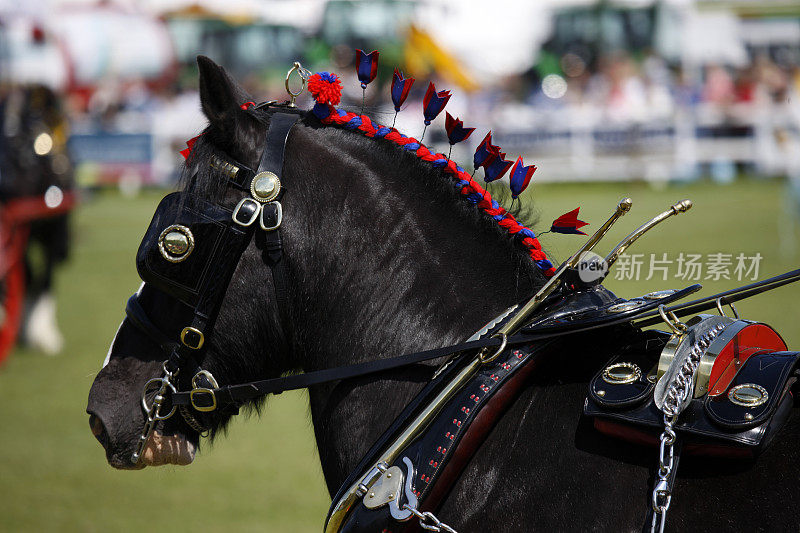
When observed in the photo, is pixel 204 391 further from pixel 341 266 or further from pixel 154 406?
pixel 341 266

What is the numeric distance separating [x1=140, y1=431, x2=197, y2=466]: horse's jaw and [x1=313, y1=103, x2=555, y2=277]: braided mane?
0.89 meters

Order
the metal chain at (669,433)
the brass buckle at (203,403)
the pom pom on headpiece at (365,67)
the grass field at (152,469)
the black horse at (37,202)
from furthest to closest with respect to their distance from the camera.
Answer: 1. the black horse at (37,202)
2. the grass field at (152,469)
3. the pom pom on headpiece at (365,67)
4. the brass buckle at (203,403)
5. the metal chain at (669,433)

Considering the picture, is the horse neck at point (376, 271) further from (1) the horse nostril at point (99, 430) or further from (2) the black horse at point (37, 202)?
(2) the black horse at point (37, 202)

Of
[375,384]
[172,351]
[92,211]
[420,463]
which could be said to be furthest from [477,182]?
[92,211]

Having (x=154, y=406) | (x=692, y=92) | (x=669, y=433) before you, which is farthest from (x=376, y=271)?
(x=692, y=92)

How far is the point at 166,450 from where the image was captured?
1.91m

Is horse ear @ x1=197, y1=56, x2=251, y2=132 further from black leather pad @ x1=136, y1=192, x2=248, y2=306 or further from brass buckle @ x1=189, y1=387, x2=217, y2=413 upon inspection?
brass buckle @ x1=189, y1=387, x2=217, y2=413

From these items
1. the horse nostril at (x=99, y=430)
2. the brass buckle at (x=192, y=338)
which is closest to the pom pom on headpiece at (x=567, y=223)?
the brass buckle at (x=192, y=338)

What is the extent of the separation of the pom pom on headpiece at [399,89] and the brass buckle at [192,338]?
2.38 ft

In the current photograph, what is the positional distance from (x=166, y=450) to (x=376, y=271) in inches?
27.7

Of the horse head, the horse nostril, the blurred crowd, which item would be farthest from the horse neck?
the blurred crowd

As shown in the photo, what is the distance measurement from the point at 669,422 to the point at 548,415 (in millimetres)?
272

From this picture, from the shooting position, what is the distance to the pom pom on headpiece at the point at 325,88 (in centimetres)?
188

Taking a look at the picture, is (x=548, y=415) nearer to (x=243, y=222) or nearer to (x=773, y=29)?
(x=243, y=222)
